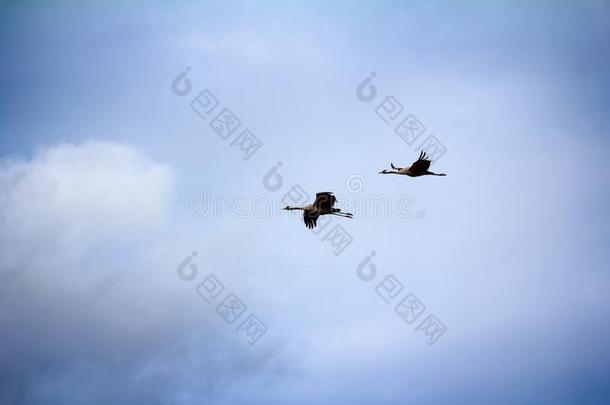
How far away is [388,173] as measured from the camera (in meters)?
83.1

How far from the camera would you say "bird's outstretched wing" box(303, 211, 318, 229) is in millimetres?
81125

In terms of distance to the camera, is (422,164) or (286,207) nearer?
(422,164)

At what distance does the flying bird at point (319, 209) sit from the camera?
78.5 m

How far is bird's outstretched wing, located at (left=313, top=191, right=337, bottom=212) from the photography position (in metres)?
78.1

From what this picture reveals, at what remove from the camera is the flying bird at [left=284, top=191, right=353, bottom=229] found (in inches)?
3091

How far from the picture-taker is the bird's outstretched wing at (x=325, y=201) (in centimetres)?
7812

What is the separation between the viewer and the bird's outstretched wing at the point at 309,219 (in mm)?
81125

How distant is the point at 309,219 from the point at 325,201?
324 centimetres

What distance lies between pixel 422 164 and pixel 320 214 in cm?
941

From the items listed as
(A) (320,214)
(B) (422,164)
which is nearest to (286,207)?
(A) (320,214)

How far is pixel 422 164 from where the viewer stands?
78875 millimetres

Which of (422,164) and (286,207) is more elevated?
(286,207)

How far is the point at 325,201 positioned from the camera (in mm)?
78812

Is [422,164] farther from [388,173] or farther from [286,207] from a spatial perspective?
[286,207]
